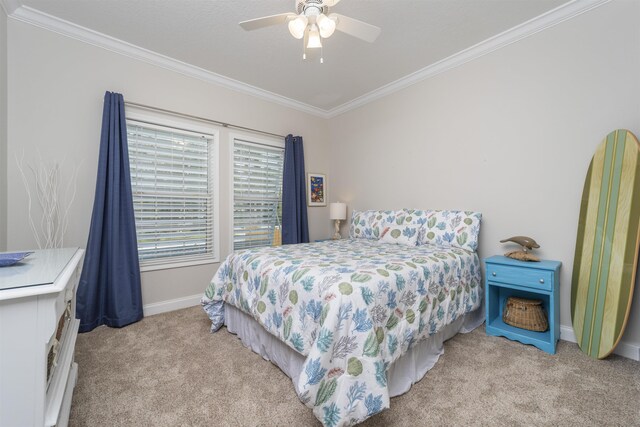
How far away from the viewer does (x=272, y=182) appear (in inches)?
154

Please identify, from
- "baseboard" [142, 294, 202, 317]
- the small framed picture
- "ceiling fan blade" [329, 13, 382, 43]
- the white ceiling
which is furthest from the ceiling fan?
"baseboard" [142, 294, 202, 317]

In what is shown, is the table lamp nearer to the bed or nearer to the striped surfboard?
the bed

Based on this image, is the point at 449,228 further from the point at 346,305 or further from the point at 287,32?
the point at 287,32

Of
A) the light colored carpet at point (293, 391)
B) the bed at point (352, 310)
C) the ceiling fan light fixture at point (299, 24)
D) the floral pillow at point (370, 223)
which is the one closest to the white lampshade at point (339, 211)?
the floral pillow at point (370, 223)

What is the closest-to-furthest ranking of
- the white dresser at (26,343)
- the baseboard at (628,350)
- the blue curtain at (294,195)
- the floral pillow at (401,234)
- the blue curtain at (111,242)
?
1. the white dresser at (26,343)
2. the baseboard at (628,350)
3. the blue curtain at (111,242)
4. the floral pillow at (401,234)
5. the blue curtain at (294,195)

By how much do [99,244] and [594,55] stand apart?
4.34 meters

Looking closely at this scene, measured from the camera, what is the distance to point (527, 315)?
2.26m

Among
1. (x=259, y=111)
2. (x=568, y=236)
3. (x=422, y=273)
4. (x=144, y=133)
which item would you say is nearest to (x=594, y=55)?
(x=568, y=236)

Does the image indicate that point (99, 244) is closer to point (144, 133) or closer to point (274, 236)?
point (144, 133)

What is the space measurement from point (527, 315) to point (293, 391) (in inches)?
76.8

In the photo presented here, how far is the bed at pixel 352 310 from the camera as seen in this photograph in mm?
1297

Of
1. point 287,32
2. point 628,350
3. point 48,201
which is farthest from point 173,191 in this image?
point 628,350

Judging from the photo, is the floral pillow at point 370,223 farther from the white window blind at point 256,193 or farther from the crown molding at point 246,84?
the crown molding at point 246,84

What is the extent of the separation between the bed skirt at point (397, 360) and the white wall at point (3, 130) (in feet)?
5.92
